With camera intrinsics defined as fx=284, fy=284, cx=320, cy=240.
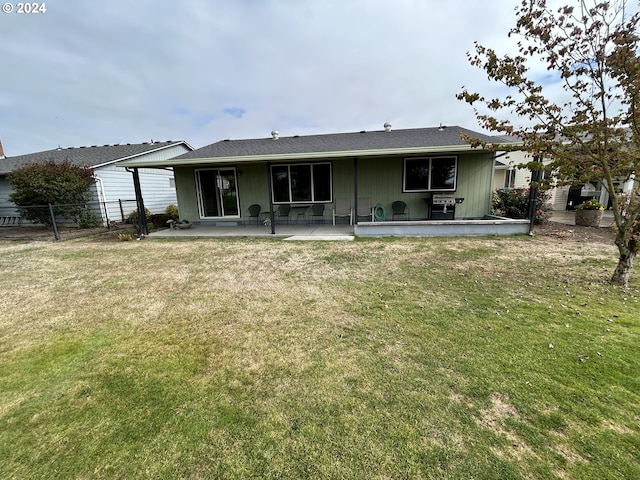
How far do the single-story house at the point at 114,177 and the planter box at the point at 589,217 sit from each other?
15.7m

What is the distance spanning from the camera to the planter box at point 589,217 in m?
8.84

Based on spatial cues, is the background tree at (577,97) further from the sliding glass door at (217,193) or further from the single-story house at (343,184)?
the sliding glass door at (217,193)

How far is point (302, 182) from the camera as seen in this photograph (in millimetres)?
10008

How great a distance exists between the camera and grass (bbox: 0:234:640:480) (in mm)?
1621

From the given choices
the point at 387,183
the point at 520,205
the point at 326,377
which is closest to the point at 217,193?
the point at 387,183

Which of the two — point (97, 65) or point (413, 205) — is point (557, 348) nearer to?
point (413, 205)

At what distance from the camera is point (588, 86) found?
3.89 m

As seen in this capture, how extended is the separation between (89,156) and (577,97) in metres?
18.7

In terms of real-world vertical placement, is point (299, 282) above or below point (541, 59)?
below

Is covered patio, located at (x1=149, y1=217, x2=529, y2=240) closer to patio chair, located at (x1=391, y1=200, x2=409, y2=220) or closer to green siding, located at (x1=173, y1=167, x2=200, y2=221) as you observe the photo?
patio chair, located at (x1=391, y1=200, x2=409, y2=220)

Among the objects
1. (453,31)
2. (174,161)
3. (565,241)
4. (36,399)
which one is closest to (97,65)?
(174,161)

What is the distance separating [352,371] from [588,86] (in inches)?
193

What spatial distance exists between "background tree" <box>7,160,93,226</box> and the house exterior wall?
5567mm

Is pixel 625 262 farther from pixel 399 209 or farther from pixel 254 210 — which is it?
pixel 254 210
